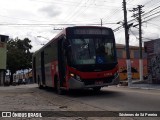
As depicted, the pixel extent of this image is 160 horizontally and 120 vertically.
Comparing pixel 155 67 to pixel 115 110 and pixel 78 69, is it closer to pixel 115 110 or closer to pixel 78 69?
pixel 78 69

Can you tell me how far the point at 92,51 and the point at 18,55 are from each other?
209 ft

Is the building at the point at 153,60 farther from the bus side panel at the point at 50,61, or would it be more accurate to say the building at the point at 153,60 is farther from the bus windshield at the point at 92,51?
the bus windshield at the point at 92,51

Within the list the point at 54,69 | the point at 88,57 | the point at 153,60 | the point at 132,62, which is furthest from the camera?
the point at 132,62

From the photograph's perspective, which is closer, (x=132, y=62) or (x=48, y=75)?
(x=48, y=75)

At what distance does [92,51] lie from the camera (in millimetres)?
18609

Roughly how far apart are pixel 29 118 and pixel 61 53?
30.6ft

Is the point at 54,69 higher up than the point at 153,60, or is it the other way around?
the point at 153,60

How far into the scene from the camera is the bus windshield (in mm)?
18469

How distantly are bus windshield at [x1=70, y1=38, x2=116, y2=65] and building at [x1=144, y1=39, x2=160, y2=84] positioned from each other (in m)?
17.2

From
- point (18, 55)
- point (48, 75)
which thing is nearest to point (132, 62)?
point (18, 55)

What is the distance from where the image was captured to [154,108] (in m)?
12.8

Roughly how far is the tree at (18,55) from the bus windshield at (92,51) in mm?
62660

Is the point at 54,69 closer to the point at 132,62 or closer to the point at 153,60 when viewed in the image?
the point at 153,60

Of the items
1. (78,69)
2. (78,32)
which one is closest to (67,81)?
(78,69)
